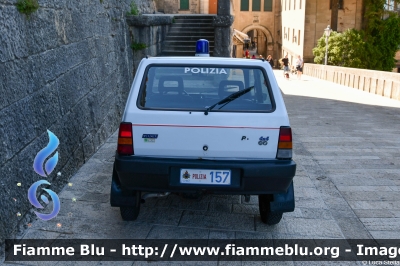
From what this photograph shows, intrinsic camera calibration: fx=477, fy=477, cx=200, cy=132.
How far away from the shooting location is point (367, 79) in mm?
21969

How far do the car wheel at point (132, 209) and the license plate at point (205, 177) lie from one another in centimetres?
71

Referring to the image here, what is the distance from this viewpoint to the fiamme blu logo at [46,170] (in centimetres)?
516

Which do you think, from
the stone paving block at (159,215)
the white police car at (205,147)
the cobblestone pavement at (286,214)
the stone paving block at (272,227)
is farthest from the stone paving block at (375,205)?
the stone paving block at (159,215)

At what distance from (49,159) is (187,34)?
36.4ft

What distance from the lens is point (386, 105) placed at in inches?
654

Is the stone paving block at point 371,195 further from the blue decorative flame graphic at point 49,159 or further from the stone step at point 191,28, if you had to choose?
the stone step at point 191,28

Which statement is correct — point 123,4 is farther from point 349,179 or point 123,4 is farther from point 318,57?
point 318,57

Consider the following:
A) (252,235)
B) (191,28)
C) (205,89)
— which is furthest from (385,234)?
(191,28)

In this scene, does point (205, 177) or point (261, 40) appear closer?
point (205, 177)

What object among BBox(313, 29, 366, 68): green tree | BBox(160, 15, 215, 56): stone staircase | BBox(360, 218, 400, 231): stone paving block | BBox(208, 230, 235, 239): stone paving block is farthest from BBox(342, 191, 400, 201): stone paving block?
BBox(313, 29, 366, 68): green tree

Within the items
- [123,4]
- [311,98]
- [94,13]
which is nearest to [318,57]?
[311,98]

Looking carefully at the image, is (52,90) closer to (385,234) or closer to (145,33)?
(385,234)

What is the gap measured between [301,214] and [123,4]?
7212 mm

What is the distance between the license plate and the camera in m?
4.43
